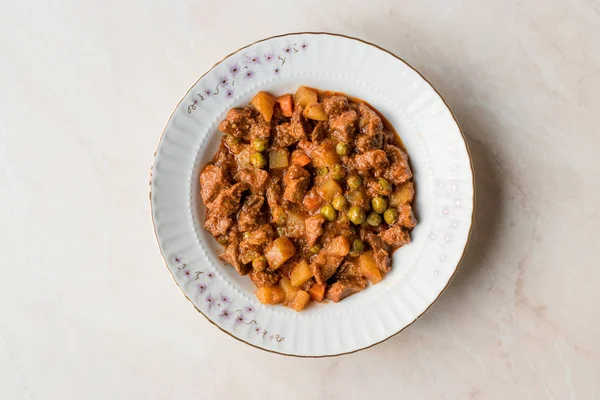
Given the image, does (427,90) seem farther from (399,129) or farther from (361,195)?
(361,195)

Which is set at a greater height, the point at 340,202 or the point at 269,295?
the point at 340,202

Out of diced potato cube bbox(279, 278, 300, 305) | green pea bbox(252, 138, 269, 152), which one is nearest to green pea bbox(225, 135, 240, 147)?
green pea bbox(252, 138, 269, 152)

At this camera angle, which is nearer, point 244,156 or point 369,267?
point 369,267

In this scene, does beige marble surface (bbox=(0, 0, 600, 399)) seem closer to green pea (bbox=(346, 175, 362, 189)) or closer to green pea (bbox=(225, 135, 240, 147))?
green pea (bbox=(225, 135, 240, 147))

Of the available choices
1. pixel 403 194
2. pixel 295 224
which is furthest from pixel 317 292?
pixel 403 194

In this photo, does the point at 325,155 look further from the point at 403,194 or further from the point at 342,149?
the point at 403,194

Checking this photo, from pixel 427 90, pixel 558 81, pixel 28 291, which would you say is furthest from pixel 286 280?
pixel 558 81

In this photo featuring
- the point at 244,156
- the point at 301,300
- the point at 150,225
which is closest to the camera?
the point at 301,300
